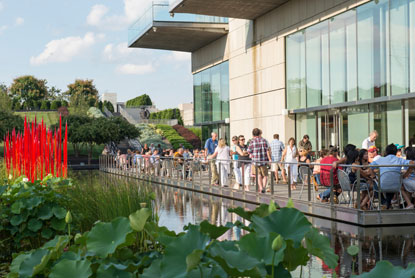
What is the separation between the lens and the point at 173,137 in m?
67.1

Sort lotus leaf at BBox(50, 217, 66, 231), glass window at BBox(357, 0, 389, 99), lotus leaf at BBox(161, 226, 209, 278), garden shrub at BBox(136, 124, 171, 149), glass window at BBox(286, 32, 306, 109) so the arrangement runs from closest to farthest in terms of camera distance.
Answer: lotus leaf at BBox(161, 226, 209, 278) < lotus leaf at BBox(50, 217, 66, 231) < glass window at BBox(357, 0, 389, 99) < glass window at BBox(286, 32, 306, 109) < garden shrub at BBox(136, 124, 171, 149)

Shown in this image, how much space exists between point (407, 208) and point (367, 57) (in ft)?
32.6

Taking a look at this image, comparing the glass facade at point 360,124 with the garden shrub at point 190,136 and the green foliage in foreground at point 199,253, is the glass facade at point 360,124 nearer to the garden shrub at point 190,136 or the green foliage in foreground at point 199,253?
Result: the green foliage in foreground at point 199,253

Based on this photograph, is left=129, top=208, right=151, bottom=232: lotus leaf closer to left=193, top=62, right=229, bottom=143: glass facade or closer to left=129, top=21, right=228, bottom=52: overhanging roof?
left=129, top=21, right=228, bottom=52: overhanging roof

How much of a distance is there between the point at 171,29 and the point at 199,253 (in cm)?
2885

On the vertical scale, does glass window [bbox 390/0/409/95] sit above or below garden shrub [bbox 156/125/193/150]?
above

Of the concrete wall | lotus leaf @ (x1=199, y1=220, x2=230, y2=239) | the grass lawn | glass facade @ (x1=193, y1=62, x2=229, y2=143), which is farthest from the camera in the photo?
the grass lawn

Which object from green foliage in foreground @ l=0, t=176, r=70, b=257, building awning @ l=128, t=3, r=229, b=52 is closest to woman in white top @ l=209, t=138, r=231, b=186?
building awning @ l=128, t=3, r=229, b=52

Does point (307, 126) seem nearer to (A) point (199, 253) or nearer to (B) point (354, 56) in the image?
(B) point (354, 56)

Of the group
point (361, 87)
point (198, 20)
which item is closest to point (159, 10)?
point (198, 20)

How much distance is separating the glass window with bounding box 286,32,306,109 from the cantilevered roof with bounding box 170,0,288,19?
186 centimetres

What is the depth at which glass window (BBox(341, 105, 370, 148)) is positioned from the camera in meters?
21.1

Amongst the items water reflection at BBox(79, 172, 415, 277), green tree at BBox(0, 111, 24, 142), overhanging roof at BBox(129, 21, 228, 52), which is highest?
overhanging roof at BBox(129, 21, 228, 52)

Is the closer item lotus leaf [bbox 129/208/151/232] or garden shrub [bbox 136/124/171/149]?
lotus leaf [bbox 129/208/151/232]
